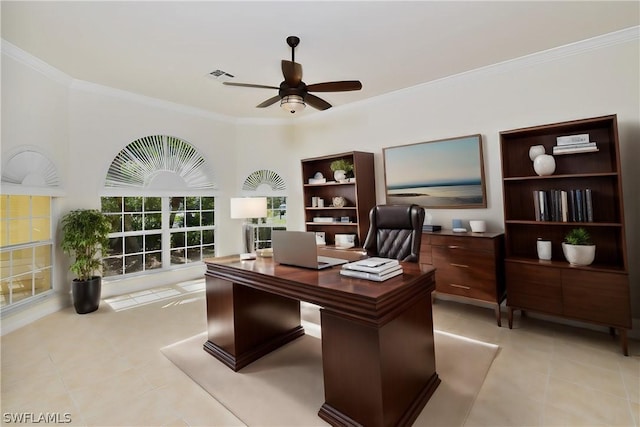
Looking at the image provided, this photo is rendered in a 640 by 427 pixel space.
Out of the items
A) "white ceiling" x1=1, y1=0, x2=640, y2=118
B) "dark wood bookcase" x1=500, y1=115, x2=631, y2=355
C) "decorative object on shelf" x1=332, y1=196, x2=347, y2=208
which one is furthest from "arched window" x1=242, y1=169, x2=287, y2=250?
"dark wood bookcase" x1=500, y1=115, x2=631, y2=355

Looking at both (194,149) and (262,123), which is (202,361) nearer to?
(194,149)

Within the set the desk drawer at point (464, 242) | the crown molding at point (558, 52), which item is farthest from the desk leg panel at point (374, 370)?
the crown molding at point (558, 52)

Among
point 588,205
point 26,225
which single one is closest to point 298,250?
point 588,205

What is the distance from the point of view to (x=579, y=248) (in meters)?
2.69

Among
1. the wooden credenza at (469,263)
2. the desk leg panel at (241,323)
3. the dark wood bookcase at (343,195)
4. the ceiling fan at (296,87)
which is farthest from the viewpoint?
the dark wood bookcase at (343,195)

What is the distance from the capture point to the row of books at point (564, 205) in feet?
9.05

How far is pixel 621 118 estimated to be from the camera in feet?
9.23

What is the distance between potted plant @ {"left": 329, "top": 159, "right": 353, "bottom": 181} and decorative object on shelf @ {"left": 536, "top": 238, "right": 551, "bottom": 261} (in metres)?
2.53

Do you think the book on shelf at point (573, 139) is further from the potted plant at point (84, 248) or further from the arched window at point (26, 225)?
the arched window at point (26, 225)

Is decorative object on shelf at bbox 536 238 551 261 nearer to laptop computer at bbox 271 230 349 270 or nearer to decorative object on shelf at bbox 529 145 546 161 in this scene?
decorative object on shelf at bbox 529 145 546 161

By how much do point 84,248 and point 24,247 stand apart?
0.55m

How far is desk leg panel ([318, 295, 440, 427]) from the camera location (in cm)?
156

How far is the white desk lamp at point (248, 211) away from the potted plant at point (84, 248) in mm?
2136

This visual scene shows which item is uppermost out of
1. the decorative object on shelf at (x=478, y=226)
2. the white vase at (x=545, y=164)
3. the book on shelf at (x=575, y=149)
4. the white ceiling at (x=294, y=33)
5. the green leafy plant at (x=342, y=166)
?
the white ceiling at (x=294, y=33)
